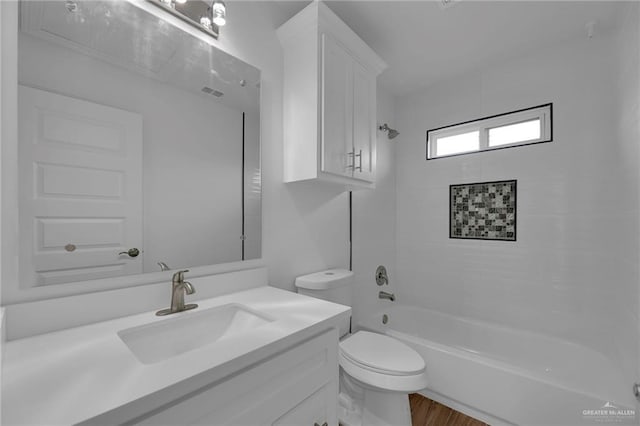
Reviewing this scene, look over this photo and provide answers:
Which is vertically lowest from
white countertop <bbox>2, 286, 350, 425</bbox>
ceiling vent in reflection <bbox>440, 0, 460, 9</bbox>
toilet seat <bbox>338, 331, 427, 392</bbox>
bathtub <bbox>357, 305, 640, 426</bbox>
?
bathtub <bbox>357, 305, 640, 426</bbox>

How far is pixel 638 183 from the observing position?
4.50ft

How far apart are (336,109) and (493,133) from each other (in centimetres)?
159

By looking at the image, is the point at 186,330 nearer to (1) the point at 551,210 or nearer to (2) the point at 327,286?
(2) the point at 327,286

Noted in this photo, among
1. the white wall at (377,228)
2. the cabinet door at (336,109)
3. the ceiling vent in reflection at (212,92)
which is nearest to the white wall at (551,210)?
the white wall at (377,228)

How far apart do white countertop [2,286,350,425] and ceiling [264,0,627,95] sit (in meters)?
1.69

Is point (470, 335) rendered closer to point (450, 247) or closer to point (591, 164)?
point (450, 247)

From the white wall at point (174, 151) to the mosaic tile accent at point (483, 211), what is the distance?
197cm

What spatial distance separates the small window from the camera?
2.06m

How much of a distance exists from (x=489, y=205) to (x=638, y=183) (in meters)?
0.92

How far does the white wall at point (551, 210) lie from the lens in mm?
1742

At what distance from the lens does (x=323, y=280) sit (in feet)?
5.08

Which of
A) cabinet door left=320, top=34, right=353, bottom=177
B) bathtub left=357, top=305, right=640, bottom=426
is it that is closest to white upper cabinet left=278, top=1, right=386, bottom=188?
cabinet door left=320, top=34, right=353, bottom=177

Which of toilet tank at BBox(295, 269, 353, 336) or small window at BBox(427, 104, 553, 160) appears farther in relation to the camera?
small window at BBox(427, 104, 553, 160)

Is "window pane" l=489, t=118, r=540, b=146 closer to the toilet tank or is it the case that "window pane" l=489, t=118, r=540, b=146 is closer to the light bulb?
the toilet tank
